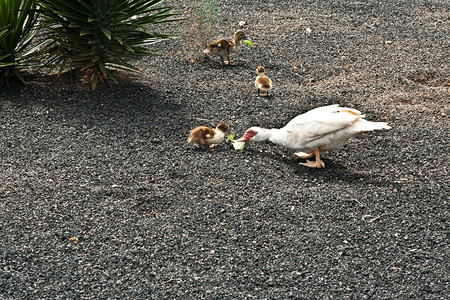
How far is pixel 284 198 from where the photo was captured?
211 inches

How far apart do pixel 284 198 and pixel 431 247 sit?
1400 mm

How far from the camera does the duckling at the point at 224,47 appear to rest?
833 cm

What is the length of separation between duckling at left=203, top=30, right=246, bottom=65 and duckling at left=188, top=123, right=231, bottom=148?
7.66ft

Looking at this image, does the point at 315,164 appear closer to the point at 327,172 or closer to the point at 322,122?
the point at 327,172

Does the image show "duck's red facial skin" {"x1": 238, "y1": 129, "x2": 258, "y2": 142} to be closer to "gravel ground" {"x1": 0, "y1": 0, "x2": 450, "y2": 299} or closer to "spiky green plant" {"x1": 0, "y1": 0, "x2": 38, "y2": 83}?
"gravel ground" {"x1": 0, "y1": 0, "x2": 450, "y2": 299}

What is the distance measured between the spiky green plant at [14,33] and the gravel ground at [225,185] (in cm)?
27

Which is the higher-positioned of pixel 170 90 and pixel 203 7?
pixel 203 7

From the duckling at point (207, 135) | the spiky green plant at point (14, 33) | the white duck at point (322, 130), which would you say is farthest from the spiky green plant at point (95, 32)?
the white duck at point (322, 130)

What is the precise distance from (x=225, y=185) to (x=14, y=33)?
12.5 ft

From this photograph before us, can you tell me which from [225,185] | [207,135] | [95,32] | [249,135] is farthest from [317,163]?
[95,32]

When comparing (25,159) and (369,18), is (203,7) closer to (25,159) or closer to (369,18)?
(369,18)

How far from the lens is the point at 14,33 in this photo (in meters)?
7.33

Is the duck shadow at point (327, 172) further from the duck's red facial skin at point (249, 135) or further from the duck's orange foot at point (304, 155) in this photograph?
the duck's red facial skin at point (249, 135)

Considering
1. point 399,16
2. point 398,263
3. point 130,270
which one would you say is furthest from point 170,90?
point 399,16
